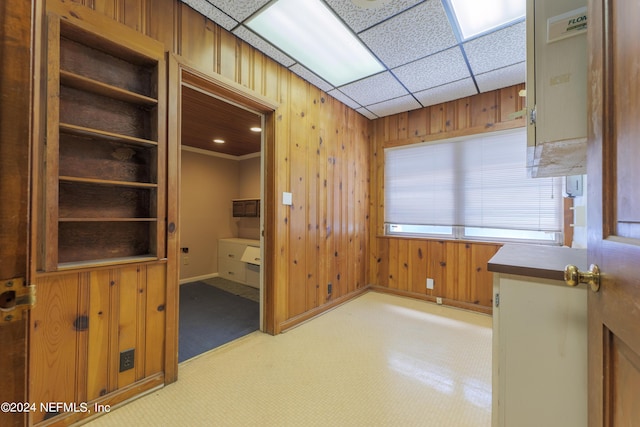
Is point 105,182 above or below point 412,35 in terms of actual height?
below

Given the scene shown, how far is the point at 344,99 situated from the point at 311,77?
0.66 m

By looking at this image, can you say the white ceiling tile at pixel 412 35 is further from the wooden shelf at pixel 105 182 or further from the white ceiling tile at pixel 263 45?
the wooden shelf at pixel 105 182

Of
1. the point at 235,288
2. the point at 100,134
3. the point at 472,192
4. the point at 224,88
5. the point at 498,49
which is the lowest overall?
the point at 235,288

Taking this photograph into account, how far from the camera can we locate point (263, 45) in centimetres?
218

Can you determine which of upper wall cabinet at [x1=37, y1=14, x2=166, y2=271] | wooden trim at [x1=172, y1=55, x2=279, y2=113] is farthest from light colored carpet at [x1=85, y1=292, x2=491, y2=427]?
wooden trim at [x1=172, y1=55, x2=279, y2=113]

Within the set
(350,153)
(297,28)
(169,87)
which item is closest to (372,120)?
(350,153)

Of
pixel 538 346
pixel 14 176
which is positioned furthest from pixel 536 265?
pixel 14 176

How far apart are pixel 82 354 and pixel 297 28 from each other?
2.50m

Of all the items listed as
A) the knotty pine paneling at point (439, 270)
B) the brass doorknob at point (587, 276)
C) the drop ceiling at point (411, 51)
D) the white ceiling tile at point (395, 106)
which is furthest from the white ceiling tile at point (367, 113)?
the brass doorknob at point (587, 276)

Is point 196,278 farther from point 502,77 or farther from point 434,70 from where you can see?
point 502,77

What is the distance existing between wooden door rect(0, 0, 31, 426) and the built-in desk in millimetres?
1429

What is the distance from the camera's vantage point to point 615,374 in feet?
1.97

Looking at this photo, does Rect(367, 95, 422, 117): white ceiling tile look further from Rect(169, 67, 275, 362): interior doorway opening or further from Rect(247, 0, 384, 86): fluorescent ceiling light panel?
Rect(169, 67, 275, 362): interior doorway opening

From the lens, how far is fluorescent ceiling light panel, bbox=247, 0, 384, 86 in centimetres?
182
